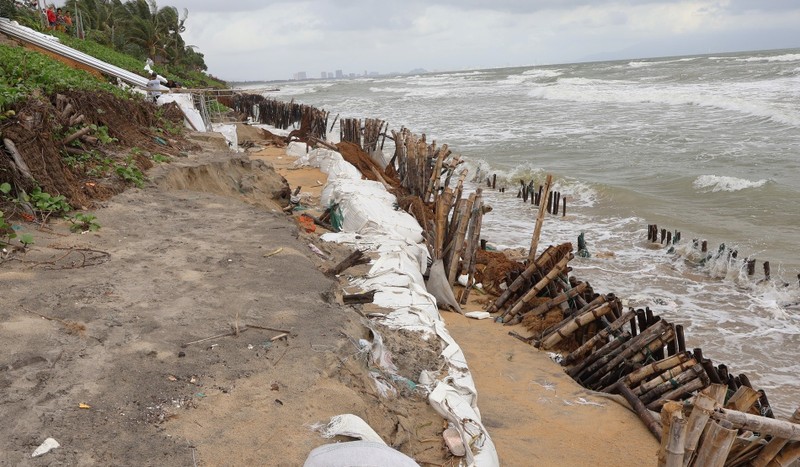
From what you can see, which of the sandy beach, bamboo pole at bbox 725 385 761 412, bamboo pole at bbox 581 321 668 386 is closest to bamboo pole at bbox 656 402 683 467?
bamboo pole at bbox 725 385 761 412

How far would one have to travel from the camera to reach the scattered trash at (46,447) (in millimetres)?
2625

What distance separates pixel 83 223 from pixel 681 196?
11.6 m

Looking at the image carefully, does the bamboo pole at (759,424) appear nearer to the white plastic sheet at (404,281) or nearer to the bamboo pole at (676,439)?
the bamboo pole at (676,439)

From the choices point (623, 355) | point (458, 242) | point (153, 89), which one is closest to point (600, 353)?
point (623, 355)

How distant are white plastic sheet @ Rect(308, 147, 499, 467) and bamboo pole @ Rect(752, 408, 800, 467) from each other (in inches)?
60.1

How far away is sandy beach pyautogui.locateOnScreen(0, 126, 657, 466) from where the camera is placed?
2.91 m

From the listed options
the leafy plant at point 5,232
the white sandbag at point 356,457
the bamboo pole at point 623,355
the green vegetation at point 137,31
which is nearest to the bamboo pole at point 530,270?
the bamboo pole at point 623,355

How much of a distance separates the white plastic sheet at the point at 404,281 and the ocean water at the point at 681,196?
256 centimetres

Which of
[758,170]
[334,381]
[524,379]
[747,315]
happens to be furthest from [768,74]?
[334,381]

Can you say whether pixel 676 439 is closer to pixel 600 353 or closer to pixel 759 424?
pixel 759 424

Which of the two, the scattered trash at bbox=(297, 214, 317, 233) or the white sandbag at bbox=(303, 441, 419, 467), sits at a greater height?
the white sandbag at bbox=(303, 441, 419, 467)

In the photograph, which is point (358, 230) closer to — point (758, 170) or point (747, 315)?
point (747, 315)

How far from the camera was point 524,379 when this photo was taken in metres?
5.49

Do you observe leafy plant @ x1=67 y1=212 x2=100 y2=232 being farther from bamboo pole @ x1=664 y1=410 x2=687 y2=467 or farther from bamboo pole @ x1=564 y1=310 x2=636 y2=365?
bamboo pole @ x1=664 y1=410 x2=687 y2=467
